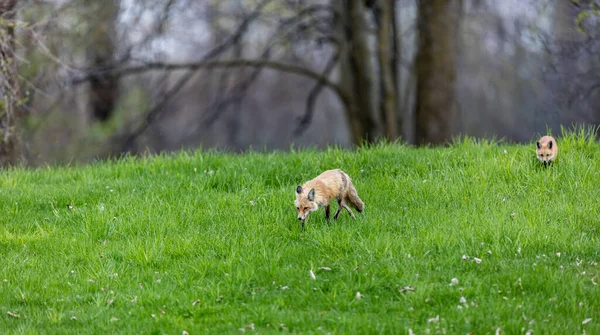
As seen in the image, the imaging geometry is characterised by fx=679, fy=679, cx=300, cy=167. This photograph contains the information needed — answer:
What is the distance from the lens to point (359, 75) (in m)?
15.9

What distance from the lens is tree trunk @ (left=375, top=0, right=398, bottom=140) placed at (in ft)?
52.9

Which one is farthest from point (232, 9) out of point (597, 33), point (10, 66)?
point (597, 33)

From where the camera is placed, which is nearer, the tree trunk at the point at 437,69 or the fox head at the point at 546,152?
the fox head at the point at 546,152

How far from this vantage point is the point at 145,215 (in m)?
8.25

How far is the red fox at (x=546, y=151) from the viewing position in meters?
8.88

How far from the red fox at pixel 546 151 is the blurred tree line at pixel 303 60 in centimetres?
414

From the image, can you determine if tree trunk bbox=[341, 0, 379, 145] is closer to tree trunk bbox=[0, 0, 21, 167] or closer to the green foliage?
the green foliage

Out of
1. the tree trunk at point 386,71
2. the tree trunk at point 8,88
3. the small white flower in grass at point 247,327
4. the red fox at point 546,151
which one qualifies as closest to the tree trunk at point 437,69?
the tree trunk at point 386,71

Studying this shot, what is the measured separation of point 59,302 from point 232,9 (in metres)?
12.2

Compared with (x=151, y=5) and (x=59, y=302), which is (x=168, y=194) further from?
(x=151, y=5)

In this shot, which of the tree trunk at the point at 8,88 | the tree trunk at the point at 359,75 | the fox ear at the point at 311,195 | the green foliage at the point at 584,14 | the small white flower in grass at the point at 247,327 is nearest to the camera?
the small white flower in grass at the point at 247,327

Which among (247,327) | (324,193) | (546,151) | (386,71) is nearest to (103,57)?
(386,71)

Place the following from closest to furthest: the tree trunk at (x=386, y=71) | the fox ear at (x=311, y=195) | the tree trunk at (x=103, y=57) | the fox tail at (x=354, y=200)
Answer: the fox ear at (x=311, y=195) → the fox tail at (x=354, y=200) → the tree trunk at (x=386, y=71) → the tree trunk at (x=103, y=57)

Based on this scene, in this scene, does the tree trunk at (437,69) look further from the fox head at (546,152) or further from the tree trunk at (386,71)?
the fox head at (546,152)
